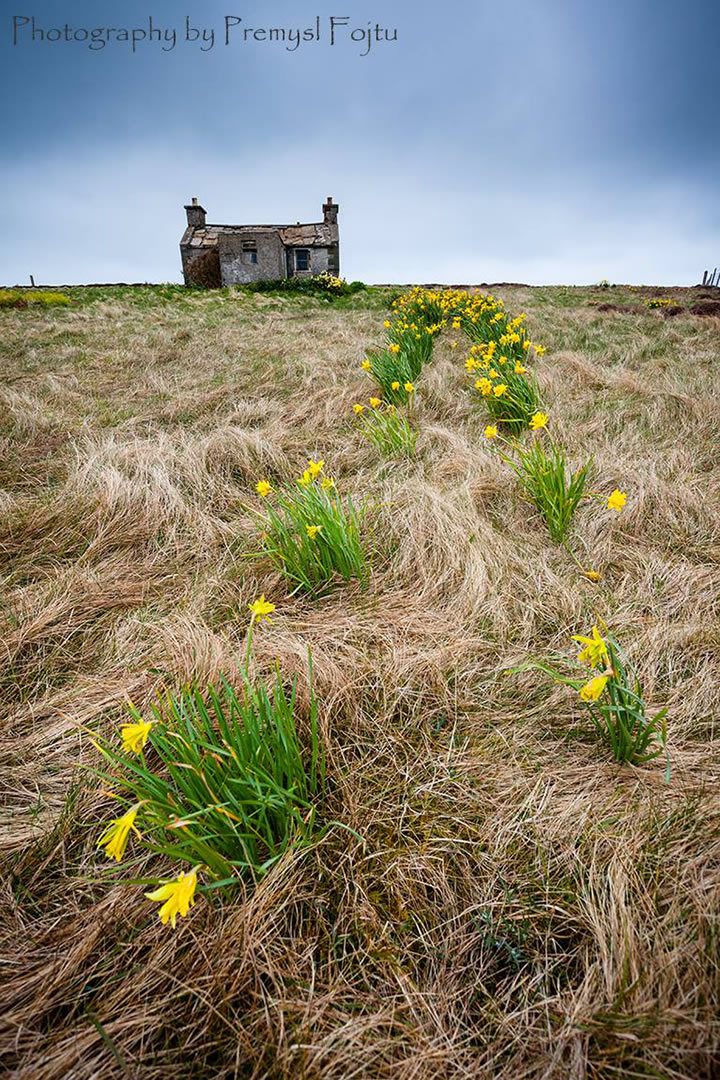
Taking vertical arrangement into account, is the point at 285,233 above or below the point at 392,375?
above

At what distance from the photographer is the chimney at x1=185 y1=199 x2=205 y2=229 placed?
90.6ft

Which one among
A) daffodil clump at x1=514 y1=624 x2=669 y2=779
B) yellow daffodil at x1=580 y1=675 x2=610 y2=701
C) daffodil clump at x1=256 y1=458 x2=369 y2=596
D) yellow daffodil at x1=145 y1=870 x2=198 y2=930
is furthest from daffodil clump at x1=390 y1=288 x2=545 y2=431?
yellow daffodil at x1=145 y1=870 x2=198 y2=930

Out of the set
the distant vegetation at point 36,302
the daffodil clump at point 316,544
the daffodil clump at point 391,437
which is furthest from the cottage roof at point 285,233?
the daffodil clump at point 316,544

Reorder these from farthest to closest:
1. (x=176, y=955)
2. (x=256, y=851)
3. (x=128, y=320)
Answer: (x=128, y=320)
(x=256, y=851)
(x=176, y=955)

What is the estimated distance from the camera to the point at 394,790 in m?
1.21

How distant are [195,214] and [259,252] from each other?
A: 6.23m

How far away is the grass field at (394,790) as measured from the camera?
0.80 m

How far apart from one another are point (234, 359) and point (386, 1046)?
7160 mm

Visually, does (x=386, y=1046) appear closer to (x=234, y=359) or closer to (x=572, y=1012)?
(x=572, y=1012)

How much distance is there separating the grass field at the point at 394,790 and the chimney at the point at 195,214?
32.2m

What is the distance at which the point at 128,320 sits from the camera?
1142cm

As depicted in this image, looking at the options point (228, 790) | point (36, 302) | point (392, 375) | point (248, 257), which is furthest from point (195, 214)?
point (228, 790)

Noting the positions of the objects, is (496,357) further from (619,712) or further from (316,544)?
(619,712)

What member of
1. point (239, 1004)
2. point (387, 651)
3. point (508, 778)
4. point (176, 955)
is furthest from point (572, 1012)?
point (387, 651)
